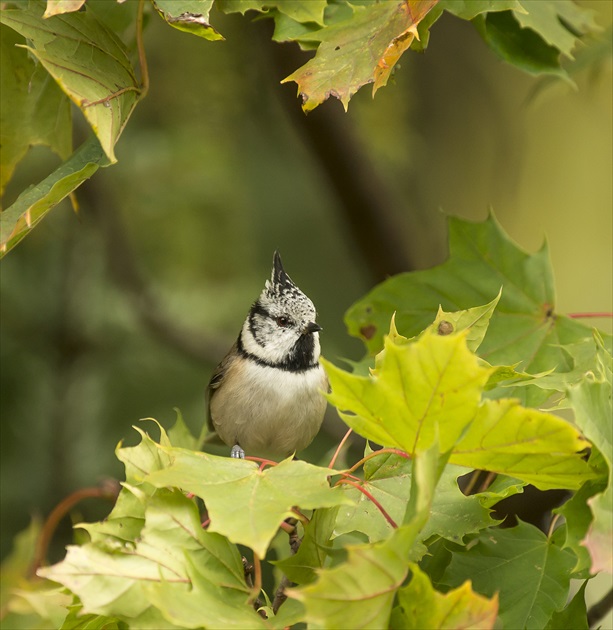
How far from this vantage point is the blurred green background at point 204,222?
355 centimetres

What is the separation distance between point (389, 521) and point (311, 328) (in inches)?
54.4

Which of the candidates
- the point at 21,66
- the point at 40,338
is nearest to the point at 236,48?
the point at 40,338

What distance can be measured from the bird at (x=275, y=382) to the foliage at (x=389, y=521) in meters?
1.14

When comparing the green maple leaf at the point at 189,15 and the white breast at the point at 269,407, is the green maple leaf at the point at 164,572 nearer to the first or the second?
the green maple leaf at the point at 189,15

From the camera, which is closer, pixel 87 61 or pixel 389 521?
pixel 389 521

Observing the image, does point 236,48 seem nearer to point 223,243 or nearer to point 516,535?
point 223,243

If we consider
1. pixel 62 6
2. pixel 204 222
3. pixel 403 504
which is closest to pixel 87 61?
pixel 62 6

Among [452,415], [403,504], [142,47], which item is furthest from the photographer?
[142,47]

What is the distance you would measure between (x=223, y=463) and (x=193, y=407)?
8.19ft

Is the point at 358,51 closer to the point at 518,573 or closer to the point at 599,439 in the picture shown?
the point at 599,439

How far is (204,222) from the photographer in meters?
4.16

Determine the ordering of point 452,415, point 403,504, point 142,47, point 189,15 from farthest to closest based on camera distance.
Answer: point 142,47 < point 189,15 < point 403,504 < point 452,415

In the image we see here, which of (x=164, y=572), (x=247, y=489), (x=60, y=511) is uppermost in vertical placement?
(x=247, y=489)

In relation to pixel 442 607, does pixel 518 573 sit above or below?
below
